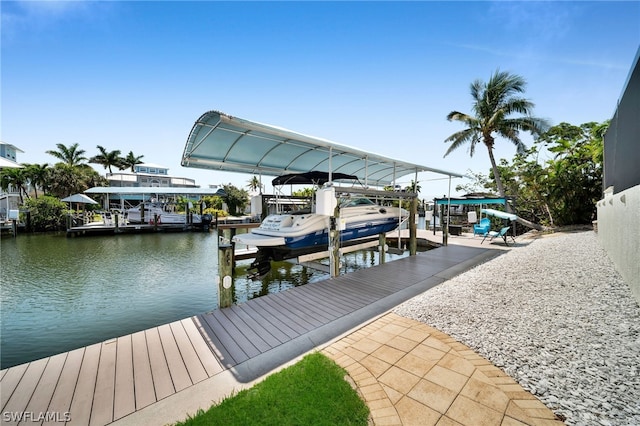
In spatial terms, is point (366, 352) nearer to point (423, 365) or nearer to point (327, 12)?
point (423, 365)

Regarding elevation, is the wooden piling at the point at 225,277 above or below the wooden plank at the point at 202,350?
above

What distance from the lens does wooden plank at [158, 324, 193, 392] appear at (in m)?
2.48

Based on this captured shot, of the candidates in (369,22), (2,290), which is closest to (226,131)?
(369,22)

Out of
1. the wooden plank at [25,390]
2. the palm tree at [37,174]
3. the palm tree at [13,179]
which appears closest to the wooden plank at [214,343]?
the wooden plank at [25,390]

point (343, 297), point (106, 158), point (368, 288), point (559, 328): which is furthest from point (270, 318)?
point (106, 158)

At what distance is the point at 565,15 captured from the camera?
654 cm

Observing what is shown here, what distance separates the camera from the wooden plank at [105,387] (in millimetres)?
2080

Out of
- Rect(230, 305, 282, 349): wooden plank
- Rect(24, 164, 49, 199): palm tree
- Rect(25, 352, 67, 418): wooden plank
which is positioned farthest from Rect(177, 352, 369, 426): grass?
Rect(24, 164, 49, 199): palm tree

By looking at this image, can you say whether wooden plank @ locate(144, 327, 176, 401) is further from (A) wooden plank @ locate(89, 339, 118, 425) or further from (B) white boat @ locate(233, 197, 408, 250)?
(B) white boat @ locate(233, 197, 408, 250)

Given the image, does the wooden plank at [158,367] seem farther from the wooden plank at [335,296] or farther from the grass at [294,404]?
the wooden plank at [335,296]

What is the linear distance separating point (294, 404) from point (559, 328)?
3.15 meters

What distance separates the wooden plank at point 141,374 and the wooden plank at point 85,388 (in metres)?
0.33

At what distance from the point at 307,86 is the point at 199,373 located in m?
9.72

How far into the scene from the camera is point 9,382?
253cm
